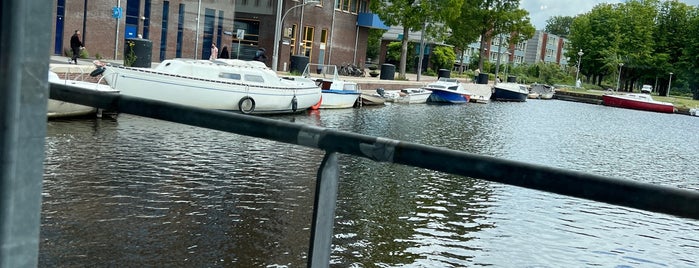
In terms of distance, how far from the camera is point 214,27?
4428 centimetres

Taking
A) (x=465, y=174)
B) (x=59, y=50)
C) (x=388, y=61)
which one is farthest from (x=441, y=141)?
(x=388, y=61)

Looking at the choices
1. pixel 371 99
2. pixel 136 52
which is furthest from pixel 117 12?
pixel 371 99

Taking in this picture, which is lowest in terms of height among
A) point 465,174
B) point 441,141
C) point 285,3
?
point 441,141

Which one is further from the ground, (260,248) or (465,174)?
(465,174)

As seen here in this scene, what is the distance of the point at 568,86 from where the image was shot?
3844 inches

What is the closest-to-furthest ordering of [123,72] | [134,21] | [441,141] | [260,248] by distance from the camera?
[260,248] < [123,72] < [441,141] < [134,21]

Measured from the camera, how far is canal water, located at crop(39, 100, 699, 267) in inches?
371

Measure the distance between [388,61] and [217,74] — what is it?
6701 centimetres

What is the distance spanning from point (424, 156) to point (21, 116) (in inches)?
37.5

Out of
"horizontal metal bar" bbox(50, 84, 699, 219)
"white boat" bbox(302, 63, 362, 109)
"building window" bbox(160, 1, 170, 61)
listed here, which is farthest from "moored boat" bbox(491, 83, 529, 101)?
"horizontal metal bar" bbox(50, 84, 699, 219)

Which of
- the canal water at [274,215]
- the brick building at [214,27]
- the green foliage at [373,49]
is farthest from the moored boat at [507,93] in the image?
the canal water at [274,215]

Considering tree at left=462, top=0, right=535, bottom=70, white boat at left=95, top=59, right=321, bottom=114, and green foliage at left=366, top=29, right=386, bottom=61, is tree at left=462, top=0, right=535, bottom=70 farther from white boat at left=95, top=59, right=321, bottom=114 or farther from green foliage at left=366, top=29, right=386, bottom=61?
white boat at left=95, top=59, right=321, bottom=114

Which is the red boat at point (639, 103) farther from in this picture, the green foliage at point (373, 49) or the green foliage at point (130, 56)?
the green foliage at point (130, 56)

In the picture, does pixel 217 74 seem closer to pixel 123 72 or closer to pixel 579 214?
pixel 123 72
